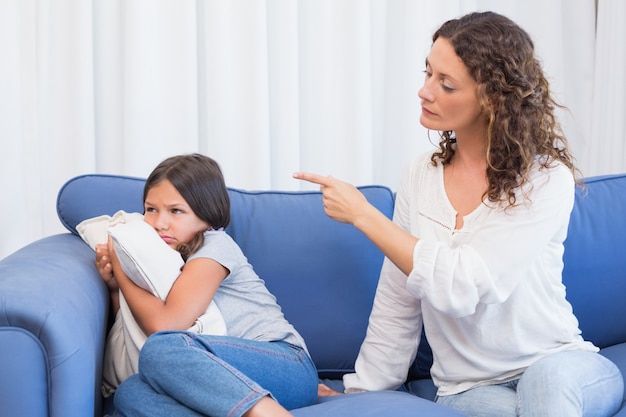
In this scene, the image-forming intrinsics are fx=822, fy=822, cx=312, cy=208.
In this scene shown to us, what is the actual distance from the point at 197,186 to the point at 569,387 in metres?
0.82

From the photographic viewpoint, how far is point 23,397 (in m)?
1.18

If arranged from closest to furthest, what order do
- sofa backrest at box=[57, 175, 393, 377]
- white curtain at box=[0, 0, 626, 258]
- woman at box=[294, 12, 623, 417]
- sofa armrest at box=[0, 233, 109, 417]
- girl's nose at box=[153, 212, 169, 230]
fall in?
sofa armrest at box=[0, 233, 109, 417], woman at box=[294, 12, 623, 417], girl's nose at box=[153, 212, 169, 230], sofa backrest at box=[57, 175, 393, 377], white curtain at box=[0, 0, 626, 258]

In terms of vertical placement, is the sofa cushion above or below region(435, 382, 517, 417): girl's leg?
above

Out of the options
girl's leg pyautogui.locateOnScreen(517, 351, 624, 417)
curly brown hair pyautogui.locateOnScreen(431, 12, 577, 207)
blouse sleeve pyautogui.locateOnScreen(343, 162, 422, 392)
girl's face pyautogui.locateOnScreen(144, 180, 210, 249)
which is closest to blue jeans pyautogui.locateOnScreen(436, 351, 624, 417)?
girl's leg pyautogui.locateOnScreen(517, 351, 624, 417)

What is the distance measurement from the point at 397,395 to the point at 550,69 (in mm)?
1614

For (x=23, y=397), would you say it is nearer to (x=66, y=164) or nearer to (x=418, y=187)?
(x=418, y=187)

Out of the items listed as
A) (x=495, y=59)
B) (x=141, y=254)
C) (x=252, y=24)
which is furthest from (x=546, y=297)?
(x=252, y=24)

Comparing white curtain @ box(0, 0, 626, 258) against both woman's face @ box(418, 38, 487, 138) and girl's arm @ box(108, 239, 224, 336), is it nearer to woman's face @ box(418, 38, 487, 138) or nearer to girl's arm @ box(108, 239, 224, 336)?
girl's arm @ box(108, 239, 224, 336)

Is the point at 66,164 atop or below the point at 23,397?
atop

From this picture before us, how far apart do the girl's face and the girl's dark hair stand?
0.01 m

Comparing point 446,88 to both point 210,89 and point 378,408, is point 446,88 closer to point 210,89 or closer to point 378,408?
point 378,408

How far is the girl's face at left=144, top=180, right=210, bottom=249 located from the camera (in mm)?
1678

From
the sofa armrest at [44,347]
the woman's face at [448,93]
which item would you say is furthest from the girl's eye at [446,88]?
the sofa armrest at [44,347]

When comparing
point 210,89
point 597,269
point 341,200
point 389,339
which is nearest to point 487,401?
point 389,339
